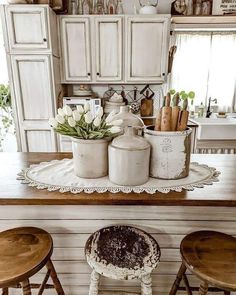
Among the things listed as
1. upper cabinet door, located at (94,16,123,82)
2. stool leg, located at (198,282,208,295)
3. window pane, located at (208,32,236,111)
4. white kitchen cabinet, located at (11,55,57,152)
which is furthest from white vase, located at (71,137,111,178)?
window pane, located at (208,32,236,111)

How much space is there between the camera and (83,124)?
1088mm

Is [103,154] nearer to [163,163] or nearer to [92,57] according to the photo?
[163,163]

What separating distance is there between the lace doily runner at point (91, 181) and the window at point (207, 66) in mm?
2355

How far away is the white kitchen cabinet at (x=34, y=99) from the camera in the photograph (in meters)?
2.64

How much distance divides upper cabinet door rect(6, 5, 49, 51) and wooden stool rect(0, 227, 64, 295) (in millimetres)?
2167

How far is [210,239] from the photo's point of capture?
1060 mm

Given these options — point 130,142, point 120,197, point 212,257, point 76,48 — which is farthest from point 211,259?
point 76,48

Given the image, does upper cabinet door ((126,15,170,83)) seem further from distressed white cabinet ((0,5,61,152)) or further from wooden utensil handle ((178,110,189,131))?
wooden utensil handle ((178,110,189,131))

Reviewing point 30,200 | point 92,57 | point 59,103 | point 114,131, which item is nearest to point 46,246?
point 30,200

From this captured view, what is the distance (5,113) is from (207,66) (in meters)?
3.02

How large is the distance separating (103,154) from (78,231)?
44 cm

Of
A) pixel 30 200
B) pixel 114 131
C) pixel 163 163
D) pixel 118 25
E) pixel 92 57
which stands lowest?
pixel 30 200

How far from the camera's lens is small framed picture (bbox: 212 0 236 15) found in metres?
2.81

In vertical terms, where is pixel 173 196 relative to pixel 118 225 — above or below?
above
